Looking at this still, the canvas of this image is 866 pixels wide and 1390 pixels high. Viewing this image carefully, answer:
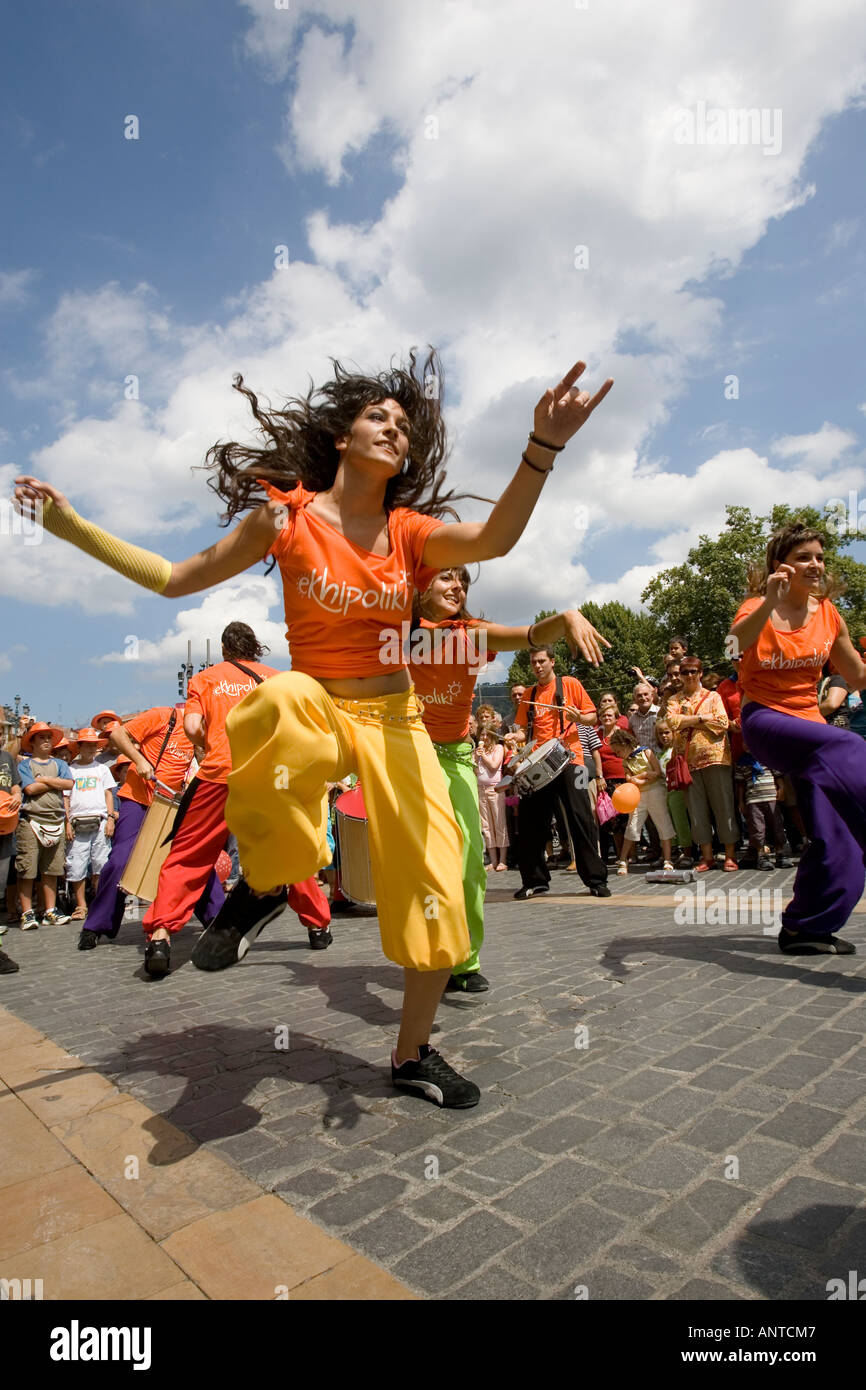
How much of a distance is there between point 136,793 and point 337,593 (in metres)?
4.89

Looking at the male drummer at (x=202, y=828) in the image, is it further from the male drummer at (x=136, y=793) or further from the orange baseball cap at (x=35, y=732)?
the orange baseball cap at (x=35, y=732)

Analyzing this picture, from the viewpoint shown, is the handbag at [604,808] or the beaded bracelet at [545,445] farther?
the handbag at [604,808]

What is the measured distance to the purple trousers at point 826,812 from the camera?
4.36 metres

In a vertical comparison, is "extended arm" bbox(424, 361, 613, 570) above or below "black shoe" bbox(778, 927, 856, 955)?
above

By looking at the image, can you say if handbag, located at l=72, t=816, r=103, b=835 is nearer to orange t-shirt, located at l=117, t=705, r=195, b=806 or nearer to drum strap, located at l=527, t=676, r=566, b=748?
orange t-shirt, located at l=117, t=705, r=195, b=806

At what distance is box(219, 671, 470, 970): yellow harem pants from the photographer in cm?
249

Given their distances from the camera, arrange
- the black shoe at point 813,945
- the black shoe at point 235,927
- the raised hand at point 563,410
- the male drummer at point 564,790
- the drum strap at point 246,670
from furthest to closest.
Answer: the male drummer at point 564,790, the drum strap at point 246,670, the black shoe at point 813,945, the black shoe at point 235,927, the raised hand at point 563,410

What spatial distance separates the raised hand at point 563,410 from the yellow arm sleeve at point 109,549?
1.43 metres

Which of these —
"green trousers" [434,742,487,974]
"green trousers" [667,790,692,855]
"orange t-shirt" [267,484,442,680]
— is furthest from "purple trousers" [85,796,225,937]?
"green trousers" [667,790,692,855]

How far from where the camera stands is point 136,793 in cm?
709

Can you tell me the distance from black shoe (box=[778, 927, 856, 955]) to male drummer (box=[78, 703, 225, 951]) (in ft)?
14.3

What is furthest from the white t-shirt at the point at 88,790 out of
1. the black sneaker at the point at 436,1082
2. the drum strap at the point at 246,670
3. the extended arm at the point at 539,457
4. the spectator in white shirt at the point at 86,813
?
the extended arm at the point at 539,457
